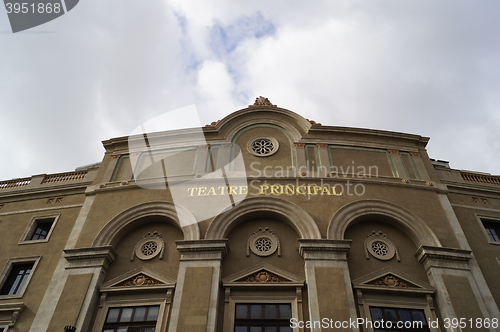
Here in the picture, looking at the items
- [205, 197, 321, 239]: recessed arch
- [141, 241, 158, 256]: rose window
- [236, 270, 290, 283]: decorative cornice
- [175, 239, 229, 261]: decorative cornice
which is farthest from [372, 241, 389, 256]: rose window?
[141, 241, 158, 256]: rose window

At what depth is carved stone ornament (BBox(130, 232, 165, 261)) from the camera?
20.7 metres

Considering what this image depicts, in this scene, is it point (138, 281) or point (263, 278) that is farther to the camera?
point (138, 281)

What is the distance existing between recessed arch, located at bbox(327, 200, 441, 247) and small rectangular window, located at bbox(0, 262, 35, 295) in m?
15.9

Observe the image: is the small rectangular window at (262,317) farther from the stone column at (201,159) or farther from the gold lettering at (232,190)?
the stone column at (201,159)

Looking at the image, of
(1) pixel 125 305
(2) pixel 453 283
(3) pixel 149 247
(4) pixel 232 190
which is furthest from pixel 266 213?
(2) pixel 453 283

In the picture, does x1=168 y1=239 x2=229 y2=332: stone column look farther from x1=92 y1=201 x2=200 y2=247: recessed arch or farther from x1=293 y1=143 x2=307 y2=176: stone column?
x1=293 y1=143 x2=307 y2=176: stone column

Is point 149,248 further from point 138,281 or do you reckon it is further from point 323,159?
point 323,159

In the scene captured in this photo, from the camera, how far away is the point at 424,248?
19.9 metres

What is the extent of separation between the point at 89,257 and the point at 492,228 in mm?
22066

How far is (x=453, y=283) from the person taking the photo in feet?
61.9

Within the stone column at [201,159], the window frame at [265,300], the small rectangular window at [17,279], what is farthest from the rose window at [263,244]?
the small rectangular window at [17,279]

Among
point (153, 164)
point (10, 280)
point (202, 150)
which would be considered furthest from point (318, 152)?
point (10, 280)

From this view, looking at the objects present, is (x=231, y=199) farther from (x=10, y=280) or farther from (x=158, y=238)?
(x=10, y=280)

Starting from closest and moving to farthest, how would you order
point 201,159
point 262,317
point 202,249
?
point 262,317
point 202,249
point 201,159
